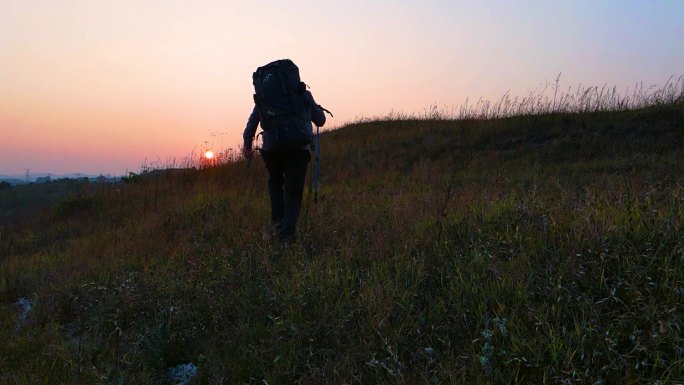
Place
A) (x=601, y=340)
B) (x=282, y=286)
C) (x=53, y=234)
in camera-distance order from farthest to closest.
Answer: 1. (x=53, y=234)
2. (x=282, y=286)
3. (x=601, y=340)

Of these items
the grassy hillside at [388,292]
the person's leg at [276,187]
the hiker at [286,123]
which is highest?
the hiker at [286,123]

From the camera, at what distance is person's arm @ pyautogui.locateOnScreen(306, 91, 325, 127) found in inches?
201

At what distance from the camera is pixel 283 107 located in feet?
16.0

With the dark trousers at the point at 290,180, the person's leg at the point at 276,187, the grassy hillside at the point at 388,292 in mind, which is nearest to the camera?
the grassy hillside at the point at 388,292

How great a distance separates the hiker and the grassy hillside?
0.41 m

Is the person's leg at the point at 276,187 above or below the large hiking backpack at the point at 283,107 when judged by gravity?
below

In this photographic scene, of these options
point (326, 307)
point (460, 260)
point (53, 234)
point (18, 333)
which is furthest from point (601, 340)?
point (53, 234)

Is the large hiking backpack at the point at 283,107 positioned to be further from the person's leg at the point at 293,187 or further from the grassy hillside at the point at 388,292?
the grassy hillside at the point at 388,292

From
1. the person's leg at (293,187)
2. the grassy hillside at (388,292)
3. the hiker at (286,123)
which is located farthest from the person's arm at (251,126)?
the grassy hillside at (388,292)

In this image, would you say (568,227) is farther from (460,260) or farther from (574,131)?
(574,131)

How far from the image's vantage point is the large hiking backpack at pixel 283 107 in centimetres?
485

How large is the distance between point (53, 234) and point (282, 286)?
7.02m

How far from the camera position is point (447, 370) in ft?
8.09

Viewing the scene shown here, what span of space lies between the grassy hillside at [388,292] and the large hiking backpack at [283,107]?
1.06 m
